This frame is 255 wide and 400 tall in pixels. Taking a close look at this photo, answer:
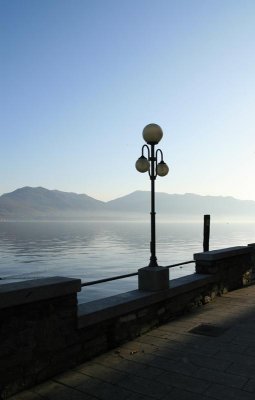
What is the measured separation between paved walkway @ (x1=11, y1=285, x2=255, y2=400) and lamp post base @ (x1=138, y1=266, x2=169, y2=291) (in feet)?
2.57

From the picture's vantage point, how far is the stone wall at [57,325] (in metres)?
4.54

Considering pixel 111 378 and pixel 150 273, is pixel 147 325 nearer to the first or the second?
pixel 150 273

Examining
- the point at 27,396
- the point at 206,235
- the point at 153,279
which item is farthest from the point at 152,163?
the point at 206,235

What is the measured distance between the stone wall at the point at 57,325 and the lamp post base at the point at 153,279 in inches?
6.6

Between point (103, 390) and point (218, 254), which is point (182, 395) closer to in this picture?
point (103, 390)

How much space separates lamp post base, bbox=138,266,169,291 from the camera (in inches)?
296

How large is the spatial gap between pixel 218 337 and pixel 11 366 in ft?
12.3

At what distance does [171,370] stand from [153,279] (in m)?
2.42

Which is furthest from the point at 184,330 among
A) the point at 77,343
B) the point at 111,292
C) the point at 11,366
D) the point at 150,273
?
the point at 111,292

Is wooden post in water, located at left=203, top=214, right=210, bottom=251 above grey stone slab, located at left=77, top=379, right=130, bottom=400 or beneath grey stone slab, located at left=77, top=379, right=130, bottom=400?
above

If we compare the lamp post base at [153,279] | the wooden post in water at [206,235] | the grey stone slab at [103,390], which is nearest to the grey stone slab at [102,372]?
the grey stone slab at [103,390]

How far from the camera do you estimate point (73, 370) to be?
17.3 feet

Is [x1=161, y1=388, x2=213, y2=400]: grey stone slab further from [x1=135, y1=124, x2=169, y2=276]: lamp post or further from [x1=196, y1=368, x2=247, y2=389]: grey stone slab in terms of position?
[x1=135, y1=124, x2=169, y2=276]: lamp post

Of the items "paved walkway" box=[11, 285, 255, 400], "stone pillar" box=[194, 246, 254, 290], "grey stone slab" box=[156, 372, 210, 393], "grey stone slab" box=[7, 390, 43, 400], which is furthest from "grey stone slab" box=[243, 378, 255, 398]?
"stone pillar" box=[194, 246, 254, 290]
